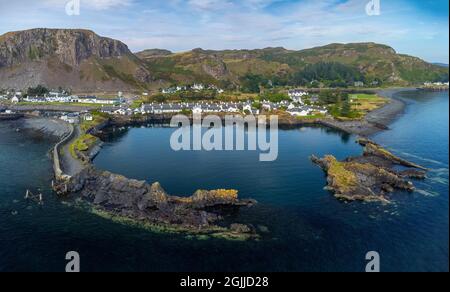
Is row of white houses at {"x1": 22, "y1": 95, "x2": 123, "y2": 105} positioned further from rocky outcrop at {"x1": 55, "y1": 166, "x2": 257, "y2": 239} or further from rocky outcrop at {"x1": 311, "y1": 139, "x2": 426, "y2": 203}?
rocky outcrop at {"x1": 311, "y1": 139, "x2": 426, "y2": 203}

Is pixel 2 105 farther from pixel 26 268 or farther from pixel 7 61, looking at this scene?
pixel 26 268

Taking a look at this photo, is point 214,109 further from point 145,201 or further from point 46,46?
point 46,46

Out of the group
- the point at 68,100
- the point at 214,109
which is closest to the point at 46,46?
the point at 68,100

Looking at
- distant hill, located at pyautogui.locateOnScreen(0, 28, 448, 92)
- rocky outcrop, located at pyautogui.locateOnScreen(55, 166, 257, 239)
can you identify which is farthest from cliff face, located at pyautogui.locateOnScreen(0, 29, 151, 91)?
rocky outcrop, located at pyautogui.locateOnScreen(55, 166, 257, 239)

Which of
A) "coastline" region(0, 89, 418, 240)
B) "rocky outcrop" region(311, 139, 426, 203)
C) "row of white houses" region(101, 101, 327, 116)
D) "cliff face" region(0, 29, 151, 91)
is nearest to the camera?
"coastline" region(0, 89, 418, 240)

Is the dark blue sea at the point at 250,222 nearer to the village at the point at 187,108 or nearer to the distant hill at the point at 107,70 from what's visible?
the village at the point at 187,108

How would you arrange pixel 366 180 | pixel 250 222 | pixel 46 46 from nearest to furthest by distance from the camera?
pixel 250 222, pixel 366 180, pixel 46 46

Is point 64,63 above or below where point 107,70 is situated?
above
